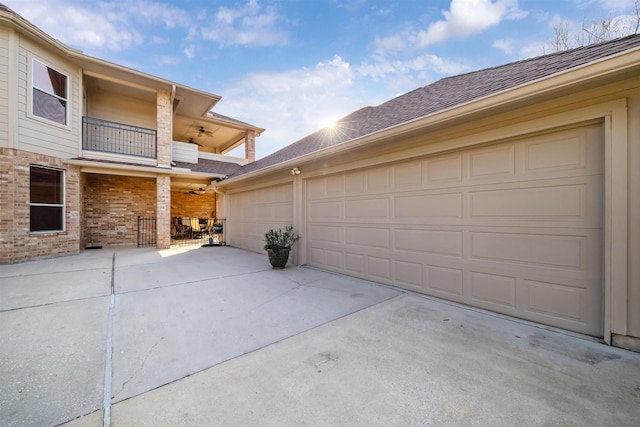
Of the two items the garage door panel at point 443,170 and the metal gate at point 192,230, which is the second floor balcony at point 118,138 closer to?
the metal gate at point 192,230

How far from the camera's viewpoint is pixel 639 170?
8.64 ft

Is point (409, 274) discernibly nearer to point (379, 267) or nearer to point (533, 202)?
point (379, 267)

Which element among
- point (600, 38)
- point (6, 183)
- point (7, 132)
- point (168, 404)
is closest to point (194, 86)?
point (7, 132)

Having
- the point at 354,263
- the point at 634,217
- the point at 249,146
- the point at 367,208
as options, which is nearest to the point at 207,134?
the point at 249,146

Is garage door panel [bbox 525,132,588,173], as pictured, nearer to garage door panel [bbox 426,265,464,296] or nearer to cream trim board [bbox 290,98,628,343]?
cream trim board [bbox 290,98,628,343]

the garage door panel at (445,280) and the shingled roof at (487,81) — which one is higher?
the shingled roof at (487,81)

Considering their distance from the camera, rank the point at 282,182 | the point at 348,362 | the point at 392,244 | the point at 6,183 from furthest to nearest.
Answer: the point at 282,182
the point at 6,183
the point at 392,244
the point at 348,362

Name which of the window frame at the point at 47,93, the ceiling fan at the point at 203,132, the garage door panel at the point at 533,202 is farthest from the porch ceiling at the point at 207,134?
the garage door panel at the point at 533,202

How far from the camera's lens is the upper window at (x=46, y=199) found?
24.2 ft

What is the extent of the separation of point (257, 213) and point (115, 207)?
246 inches

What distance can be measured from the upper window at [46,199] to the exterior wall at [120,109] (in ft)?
11.7

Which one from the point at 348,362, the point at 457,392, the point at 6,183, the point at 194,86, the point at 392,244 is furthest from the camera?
the point at 194,86

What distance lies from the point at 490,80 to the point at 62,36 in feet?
38.7

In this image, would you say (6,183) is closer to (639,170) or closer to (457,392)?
(457,392)
